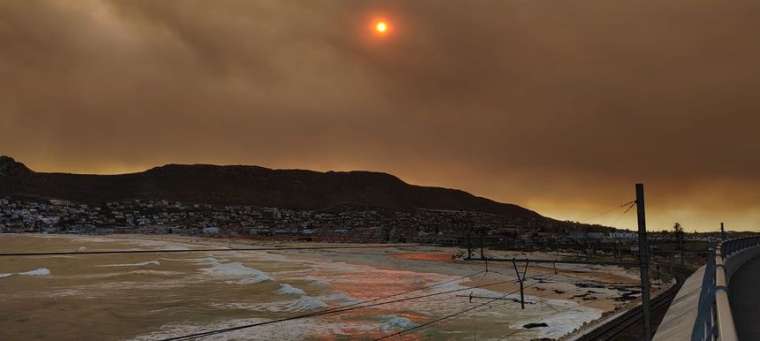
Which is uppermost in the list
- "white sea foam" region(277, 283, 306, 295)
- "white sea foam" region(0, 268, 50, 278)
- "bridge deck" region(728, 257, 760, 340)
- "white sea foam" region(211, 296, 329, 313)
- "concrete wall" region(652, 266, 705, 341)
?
"bridge deck" region(728, 257, 760, 340)

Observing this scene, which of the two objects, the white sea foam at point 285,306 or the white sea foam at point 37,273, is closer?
the white sea foam at point 285,306

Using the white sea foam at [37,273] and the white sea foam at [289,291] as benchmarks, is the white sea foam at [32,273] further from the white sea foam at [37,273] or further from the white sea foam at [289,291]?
the white sea foam at [289,291]

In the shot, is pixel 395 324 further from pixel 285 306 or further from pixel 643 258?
pixel 643 258


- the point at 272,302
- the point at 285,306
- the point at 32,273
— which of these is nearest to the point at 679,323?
the point at 285,306

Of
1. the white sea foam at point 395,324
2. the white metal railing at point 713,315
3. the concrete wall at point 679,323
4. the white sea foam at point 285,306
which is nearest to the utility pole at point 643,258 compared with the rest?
the concrete wall at point 679,323

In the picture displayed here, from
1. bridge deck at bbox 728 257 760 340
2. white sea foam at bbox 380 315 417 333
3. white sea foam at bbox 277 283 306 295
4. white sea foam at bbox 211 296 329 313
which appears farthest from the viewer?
white sea foam at bbox 277 283 306 295

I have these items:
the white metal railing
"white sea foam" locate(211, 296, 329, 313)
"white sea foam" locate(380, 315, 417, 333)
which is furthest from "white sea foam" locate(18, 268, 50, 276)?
the white metal railing

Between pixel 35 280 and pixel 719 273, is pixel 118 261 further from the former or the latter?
pixel 719 273

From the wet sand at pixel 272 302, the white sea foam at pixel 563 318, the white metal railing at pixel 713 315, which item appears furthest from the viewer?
the wet sand at pixel 272 302

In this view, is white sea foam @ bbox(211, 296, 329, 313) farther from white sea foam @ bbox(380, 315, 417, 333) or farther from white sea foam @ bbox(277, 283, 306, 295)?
white sea foam @ bbox(380, 315, 417, 333)

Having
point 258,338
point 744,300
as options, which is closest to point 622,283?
point 258,338
